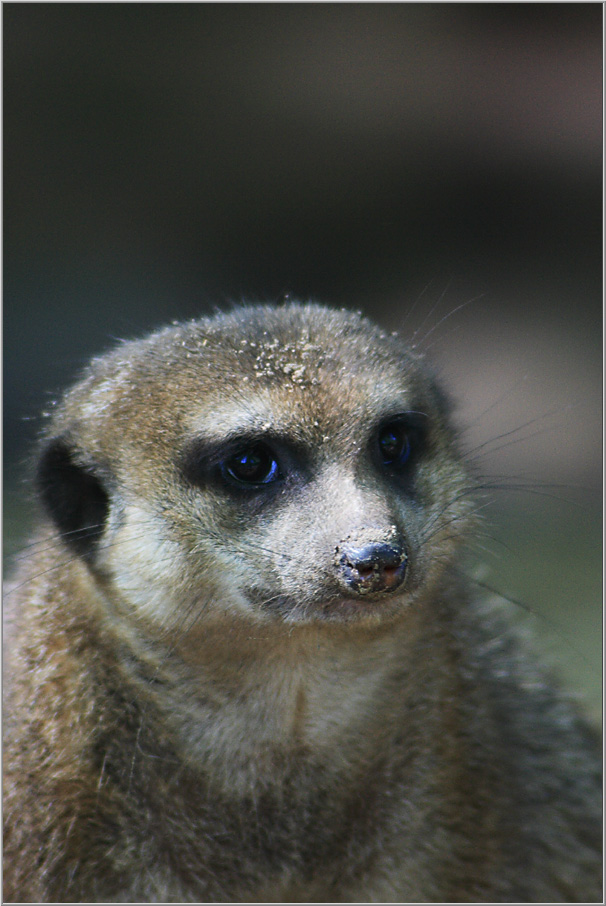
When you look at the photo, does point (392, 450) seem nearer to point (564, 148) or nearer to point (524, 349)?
point (564, 148)

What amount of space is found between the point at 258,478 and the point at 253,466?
3 cm

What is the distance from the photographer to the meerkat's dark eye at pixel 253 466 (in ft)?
6.56

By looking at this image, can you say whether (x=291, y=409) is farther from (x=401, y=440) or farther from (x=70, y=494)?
(x=70, y=494)

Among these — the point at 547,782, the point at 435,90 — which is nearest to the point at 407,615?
the point at 547,782

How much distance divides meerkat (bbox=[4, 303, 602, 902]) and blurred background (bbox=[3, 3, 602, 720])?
6.85ft

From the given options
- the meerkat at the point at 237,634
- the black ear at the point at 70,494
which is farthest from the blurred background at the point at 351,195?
the black ear at the point at 70,494

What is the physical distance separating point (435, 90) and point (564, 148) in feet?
3.32

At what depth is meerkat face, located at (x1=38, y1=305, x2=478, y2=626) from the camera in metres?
1.88

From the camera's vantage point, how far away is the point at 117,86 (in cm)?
544

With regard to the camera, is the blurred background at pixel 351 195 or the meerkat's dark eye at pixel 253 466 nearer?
the meerkat's dark eye at pixel 253 466

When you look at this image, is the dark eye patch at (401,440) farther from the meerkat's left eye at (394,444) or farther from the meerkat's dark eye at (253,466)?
the meerkat's dark eye at (253,466)

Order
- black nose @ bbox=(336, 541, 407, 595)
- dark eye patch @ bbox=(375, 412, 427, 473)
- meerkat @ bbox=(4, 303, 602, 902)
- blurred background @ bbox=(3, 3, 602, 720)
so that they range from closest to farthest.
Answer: black nose @ bbox=(336, 541, 407, 595) → meerkat @ bbox=(4, 303, 602, 902) → dark eye patch @ bbox=(375, 412, 427, 473) → blurred background @ bbox=(3, 3, 602, 720)

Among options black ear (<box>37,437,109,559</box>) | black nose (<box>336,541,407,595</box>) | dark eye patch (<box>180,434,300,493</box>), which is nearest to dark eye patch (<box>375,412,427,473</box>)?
dark eye patch (<box>180,434,300,493</box>)

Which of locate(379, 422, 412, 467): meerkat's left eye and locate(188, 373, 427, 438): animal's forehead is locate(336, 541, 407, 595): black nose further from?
locate(379, 422, 412, 467): meerkat's left eye
